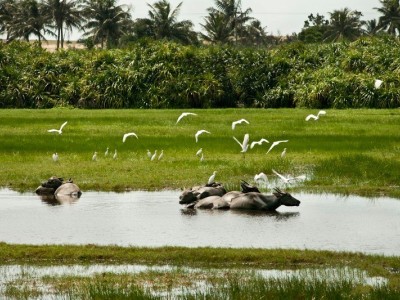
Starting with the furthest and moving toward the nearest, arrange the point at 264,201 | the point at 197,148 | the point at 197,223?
the point at 197,148 → the point at 264,201 → the point at 197,223

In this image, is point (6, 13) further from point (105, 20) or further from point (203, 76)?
point (203, 76)

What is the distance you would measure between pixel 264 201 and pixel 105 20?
77.6 m

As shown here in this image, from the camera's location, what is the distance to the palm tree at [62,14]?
97.2 m

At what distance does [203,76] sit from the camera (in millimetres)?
47438

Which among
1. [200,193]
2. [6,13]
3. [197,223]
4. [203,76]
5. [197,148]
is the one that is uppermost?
[6,13]

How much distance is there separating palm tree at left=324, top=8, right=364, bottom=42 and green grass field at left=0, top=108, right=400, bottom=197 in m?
59.4

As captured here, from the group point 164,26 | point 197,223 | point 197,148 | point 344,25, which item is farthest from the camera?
point 344,25

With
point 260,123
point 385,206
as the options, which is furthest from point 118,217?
point 260,123

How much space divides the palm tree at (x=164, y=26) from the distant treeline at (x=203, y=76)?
31.9 m

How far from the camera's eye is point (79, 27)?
98.9m

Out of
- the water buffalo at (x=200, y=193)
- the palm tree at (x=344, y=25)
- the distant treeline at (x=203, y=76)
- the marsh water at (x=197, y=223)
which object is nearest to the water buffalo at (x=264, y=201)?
the marsh water at (x=197, y=223)

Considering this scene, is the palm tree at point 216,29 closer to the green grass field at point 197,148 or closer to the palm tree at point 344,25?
the palm tree at point 344,25

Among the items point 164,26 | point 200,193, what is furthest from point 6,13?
point 200,193

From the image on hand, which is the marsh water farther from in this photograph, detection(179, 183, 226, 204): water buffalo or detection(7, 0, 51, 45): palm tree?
detection(7, 0, 51, 45): palm tree
